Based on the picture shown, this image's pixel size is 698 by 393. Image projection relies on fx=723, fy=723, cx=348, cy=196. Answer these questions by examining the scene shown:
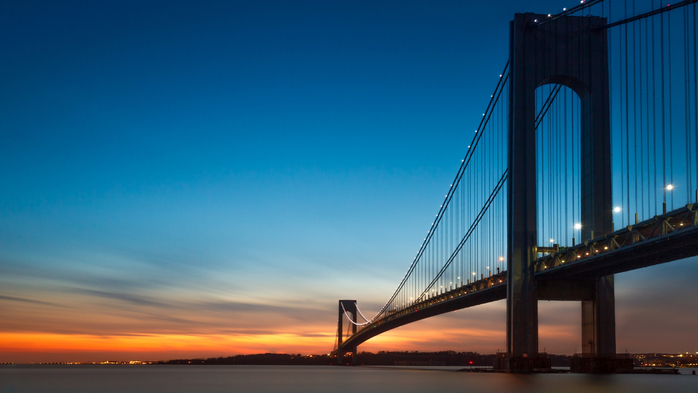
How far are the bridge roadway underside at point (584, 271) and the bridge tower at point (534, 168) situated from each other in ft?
0.40

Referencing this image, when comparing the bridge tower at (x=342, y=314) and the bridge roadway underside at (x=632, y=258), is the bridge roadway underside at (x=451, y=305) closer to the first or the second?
the bridge roadway underside at (x=632, y=258)

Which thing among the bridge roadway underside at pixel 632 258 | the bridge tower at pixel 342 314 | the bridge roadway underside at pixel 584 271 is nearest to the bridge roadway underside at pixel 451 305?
the bridge roadway underside at pixel 584 271

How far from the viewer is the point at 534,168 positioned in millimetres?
42906

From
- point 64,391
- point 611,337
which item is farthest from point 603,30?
point 64,391

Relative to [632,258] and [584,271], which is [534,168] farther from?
[632,258]

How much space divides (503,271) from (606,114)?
1162 centimetres

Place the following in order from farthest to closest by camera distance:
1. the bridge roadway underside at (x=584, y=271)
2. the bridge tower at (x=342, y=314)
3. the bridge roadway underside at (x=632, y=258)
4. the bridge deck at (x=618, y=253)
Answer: the bridge tower at (x=342, y=314), the bridge roadway underside at (x=584, y=271), the bridge roadway underside at (x=632, y=258), the bridge deck at (x=618, y=253)

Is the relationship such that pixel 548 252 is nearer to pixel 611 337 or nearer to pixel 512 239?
pixel 512 239

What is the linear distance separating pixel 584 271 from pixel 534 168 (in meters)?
7.41

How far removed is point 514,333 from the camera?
1609 inches

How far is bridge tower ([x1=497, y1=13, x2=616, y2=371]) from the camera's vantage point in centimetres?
4112

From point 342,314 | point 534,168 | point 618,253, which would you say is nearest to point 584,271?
point 618,253

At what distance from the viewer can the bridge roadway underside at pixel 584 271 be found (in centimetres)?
2897

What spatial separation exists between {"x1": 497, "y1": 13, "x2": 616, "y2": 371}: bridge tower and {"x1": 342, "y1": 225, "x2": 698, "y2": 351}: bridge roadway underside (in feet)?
0.40
